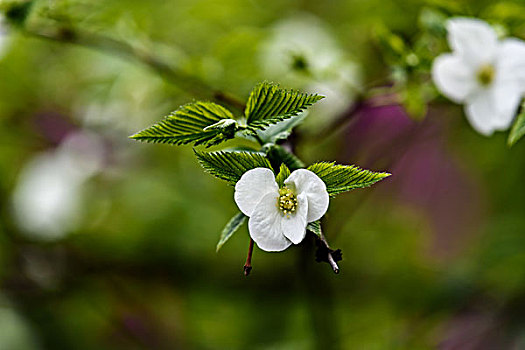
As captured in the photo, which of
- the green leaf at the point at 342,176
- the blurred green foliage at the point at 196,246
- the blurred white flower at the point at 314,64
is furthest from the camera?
the blurred green foliage at the point at 196,246

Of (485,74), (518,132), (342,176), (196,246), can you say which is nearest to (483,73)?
(485,74)

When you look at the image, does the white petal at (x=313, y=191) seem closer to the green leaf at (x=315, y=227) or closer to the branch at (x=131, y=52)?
the green leaf at (x=315, y=227)

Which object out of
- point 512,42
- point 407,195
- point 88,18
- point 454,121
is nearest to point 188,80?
point 88,18

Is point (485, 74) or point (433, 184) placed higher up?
point (485, 74)

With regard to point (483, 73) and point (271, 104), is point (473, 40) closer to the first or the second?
point (483, 73)

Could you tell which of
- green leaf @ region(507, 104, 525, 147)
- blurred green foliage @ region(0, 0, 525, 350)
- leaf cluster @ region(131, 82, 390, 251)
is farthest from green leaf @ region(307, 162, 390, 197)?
blurred green foliage @ region(0, 0, 525, 350)

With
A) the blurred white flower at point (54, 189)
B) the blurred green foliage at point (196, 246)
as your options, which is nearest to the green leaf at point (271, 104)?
the blurred green foliage at point (196, 246)

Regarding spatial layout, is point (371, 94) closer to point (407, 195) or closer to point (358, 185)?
point (358, 185)
